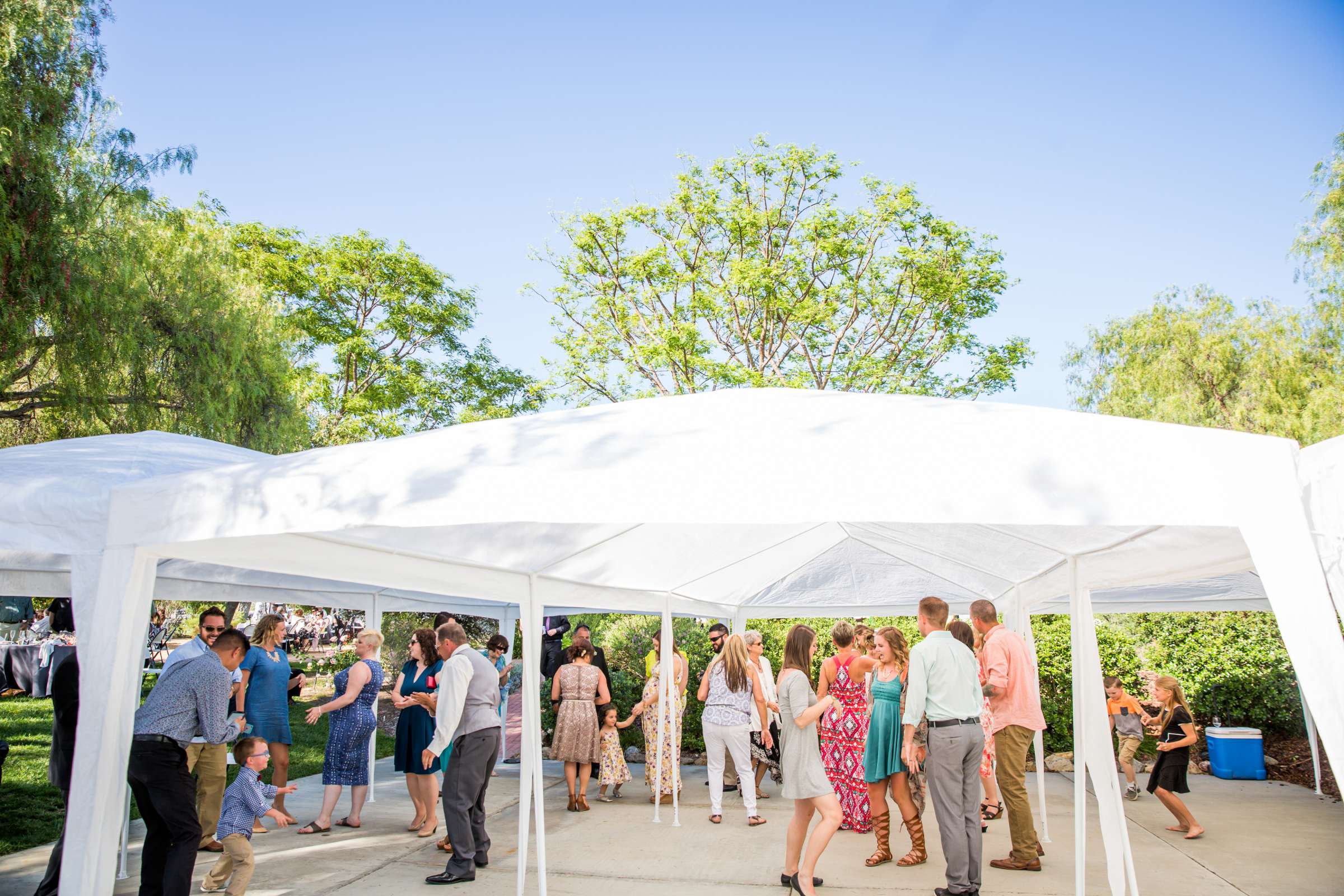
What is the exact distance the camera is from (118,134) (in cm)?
1073

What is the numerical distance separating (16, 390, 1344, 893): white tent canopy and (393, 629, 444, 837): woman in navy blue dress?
224 cm

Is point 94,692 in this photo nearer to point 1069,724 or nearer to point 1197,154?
point 1069,724

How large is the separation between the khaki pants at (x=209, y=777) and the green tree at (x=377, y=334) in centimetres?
1497

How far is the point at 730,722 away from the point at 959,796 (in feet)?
9.00

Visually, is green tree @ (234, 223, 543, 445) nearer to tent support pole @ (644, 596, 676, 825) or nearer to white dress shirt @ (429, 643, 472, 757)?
tent support pole @ (644, 596, 676, 825)

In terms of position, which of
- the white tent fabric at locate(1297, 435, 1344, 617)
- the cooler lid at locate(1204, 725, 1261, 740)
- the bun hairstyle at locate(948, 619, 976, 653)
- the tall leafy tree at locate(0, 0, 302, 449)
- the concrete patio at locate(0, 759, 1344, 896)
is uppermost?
the tall leafy tree at locate(0, 0, 302, 449)

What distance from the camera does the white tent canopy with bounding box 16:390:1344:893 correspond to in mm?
2900

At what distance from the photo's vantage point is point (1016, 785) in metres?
5.68

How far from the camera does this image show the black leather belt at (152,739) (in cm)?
416

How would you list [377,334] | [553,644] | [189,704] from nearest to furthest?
[189,704] → [553,644] → [377,334]

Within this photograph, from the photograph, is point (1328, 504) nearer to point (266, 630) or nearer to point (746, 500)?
point (746, 500)

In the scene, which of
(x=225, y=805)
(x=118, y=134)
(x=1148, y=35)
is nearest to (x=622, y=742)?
(x=225, y=805)

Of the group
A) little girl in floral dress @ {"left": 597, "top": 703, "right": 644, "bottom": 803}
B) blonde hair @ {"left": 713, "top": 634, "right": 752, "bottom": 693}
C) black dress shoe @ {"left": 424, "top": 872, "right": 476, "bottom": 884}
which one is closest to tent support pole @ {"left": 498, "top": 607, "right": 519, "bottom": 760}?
little girl in floral dress @ {"left": 597, "top": 703, "right": 644, "bottom": 803}

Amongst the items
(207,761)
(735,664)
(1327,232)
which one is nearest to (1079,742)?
(735,664)
